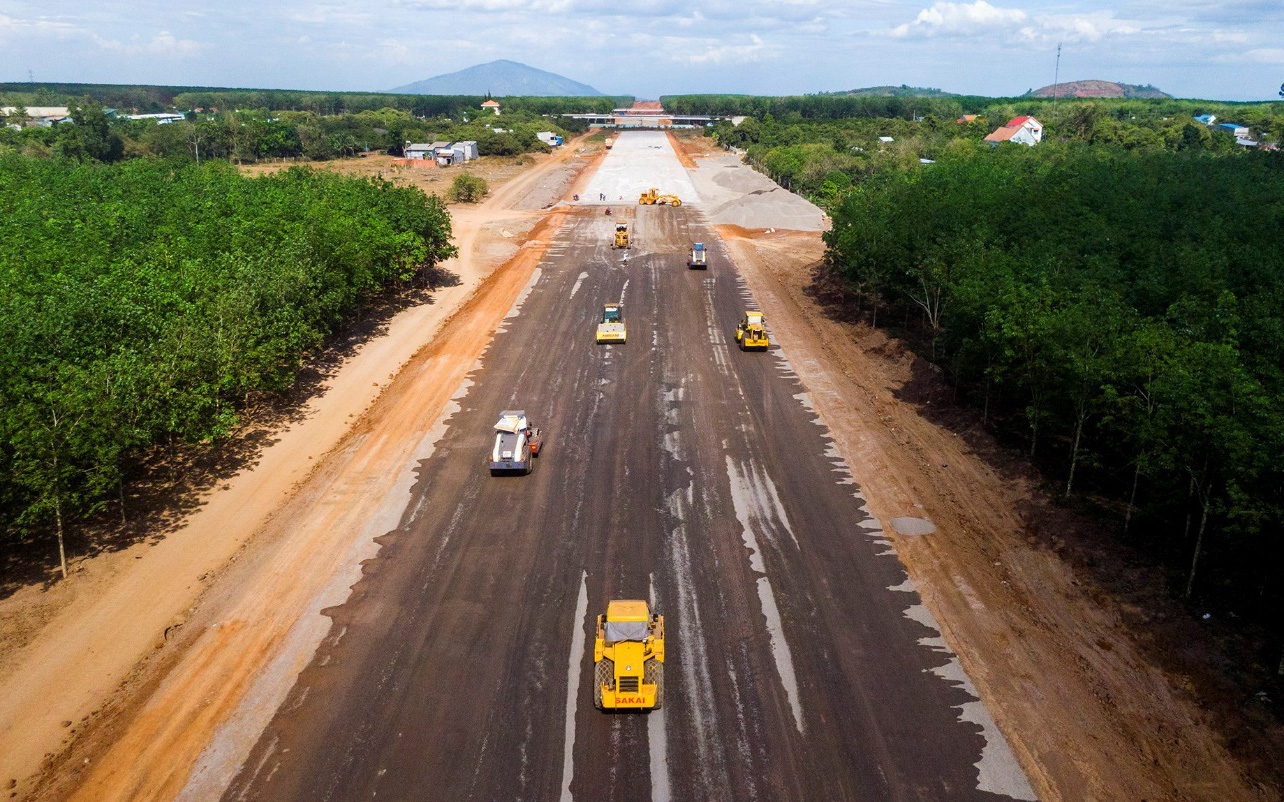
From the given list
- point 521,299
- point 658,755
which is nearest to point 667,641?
point 658,755

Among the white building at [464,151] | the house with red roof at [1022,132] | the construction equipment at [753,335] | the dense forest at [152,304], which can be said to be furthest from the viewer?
the house with red roof at [1022,132]

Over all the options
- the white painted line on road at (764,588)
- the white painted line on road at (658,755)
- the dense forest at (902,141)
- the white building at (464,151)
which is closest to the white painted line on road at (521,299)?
the white painted line on road at (764,588)

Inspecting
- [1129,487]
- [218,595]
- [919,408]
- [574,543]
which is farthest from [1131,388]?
[218,595]

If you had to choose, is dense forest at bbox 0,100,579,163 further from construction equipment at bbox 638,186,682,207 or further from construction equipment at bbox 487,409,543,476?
construction equipment at bbox 487,409,543,476

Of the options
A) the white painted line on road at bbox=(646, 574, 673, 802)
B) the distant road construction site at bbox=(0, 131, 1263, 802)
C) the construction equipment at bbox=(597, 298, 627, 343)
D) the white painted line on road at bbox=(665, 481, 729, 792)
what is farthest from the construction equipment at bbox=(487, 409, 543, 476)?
the construction equipment at bbox=(597, 298, 627, 343)

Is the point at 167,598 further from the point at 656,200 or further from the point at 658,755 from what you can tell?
the point at 656,200

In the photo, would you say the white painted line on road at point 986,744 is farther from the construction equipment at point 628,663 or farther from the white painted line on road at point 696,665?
the construction equipment at point 628,663

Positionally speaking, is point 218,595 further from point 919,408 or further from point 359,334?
point 919,408
